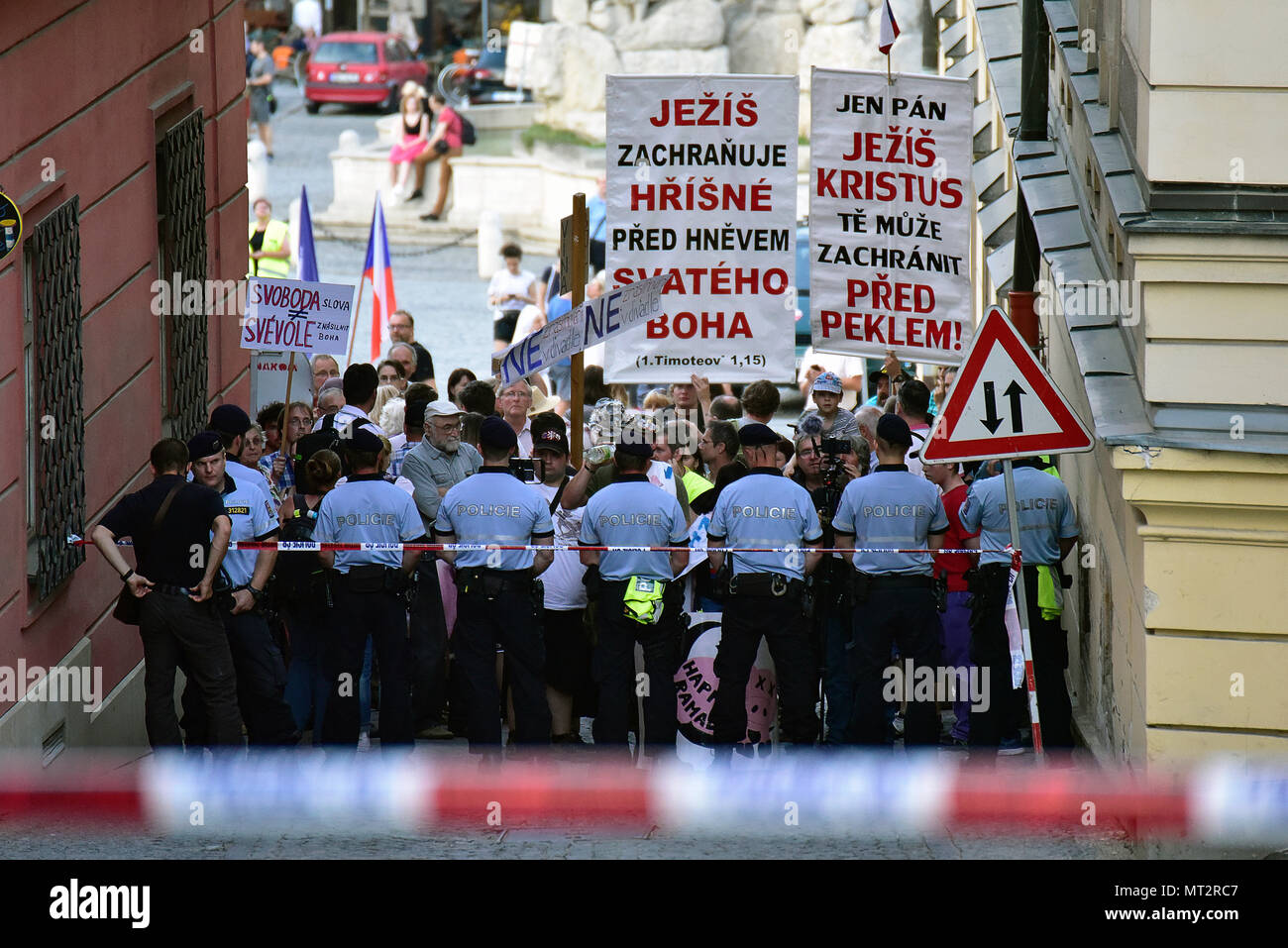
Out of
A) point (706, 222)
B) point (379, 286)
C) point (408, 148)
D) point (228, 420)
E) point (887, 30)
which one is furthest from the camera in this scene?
point (408, 148)

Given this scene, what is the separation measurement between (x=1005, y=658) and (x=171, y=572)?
13.6ft

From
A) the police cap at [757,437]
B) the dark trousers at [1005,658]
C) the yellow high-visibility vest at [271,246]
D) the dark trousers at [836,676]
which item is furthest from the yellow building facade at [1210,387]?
the yellow high-visibility vest at [271,246]

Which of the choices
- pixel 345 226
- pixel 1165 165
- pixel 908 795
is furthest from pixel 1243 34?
pixel 345 226

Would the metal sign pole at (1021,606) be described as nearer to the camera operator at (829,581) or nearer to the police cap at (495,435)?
the camera operator at (829,581)

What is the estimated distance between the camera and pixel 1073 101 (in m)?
11.7

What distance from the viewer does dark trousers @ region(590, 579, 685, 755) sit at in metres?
10.3

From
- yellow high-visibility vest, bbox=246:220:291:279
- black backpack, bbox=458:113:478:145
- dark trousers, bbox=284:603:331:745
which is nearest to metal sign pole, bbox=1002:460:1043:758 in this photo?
dark trousers, bbox=284:603:331:745

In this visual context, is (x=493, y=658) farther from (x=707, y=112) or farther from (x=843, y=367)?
(x=843, y=367)

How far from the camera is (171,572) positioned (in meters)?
9.88

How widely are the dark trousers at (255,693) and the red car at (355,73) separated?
37.1 metres

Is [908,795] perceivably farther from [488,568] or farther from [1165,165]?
[1165,165]

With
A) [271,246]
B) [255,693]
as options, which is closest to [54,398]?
[255,693]

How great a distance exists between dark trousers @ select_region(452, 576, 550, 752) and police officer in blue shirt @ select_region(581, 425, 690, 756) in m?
0.32

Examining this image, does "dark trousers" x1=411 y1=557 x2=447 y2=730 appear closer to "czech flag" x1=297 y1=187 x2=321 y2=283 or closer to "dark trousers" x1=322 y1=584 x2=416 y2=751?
"dark trousers" x1=322 y1=584 x2=416 y2=751
